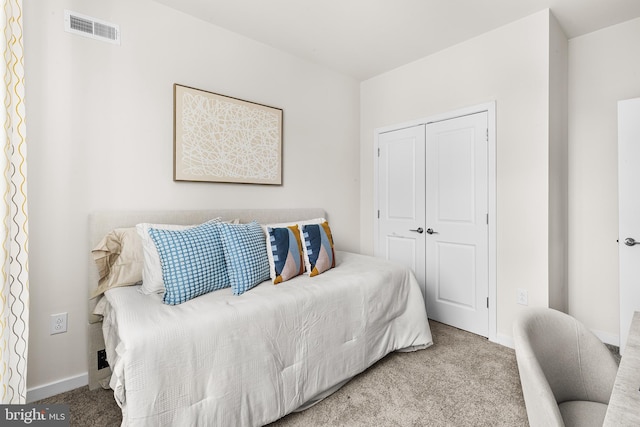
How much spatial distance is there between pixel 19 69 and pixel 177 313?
1.36m

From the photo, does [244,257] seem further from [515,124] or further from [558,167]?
[558,167]

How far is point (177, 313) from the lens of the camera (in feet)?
4.90

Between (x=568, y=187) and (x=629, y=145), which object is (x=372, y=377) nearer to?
(x=568, y=187)

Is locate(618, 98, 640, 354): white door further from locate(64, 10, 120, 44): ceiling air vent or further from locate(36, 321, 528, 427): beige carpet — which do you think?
locate(64, 10, 120, 44): ceiling air vent

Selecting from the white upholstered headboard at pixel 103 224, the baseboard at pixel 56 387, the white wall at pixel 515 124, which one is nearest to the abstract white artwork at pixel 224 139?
the white upholstered headboard at pixel 103 224

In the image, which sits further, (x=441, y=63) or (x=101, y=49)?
(x=441, y=63)

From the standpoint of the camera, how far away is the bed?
1.29m

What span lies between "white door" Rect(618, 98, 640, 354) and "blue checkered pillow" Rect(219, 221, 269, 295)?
2.67 metres

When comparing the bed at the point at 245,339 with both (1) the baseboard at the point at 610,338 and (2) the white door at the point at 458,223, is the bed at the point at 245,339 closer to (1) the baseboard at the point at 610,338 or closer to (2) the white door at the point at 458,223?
(2) the white door at the point at 458,223

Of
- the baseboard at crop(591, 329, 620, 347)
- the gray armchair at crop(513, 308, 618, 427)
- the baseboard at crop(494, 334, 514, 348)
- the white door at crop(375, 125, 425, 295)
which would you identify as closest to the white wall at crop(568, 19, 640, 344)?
the baseboard at crop(591, 329, 620, 347)

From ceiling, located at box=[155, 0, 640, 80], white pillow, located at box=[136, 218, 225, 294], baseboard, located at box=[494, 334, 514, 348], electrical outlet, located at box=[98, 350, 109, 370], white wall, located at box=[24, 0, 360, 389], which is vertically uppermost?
ceiling, located at box=[155, 0, 640, 80]

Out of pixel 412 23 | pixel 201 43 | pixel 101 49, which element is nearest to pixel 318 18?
pixel 412 23

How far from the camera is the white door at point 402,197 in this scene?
3.21 metres

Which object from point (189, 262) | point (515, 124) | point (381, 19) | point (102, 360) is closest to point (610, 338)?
point (515, 124)
